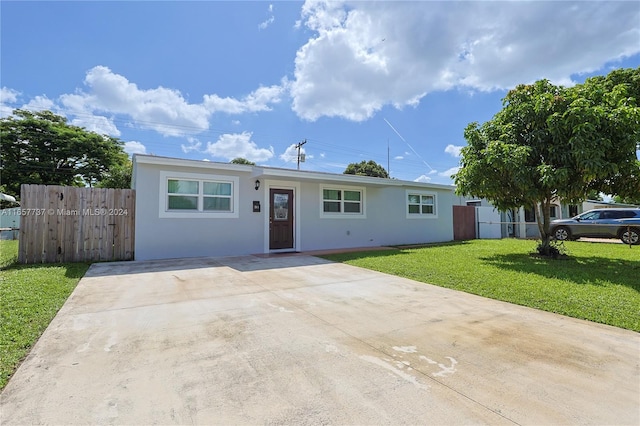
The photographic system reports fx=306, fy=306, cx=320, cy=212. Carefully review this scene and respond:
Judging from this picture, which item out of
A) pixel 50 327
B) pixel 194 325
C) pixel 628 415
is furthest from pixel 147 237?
pixel 628 415

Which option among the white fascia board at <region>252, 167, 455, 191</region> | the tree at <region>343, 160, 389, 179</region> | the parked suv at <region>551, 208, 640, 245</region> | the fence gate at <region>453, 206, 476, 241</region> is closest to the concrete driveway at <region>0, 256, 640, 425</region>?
the white fascia board at <region>252, 167, 455, 191</region>

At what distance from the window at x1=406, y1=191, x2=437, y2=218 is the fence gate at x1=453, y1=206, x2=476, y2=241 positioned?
173cm

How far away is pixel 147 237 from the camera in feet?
27.7

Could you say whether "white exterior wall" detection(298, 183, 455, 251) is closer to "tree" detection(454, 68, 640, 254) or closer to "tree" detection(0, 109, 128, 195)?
"tree" detection(454, 68, 640, 254)

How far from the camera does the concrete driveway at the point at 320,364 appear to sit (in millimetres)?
2014

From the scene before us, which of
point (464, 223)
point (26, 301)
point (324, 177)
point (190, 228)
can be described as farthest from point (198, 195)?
point (464, 223)

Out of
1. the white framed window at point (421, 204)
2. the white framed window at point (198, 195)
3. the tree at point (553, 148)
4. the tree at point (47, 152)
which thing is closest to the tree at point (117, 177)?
the tree at point (47, 152)

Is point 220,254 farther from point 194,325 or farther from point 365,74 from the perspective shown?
point 365,74

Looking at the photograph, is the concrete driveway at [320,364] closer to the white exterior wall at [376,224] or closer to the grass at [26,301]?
the grass at [26,301]

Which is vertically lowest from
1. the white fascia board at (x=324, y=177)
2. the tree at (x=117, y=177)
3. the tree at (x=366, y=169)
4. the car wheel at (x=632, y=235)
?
the car wheel at (x=632, y=235)

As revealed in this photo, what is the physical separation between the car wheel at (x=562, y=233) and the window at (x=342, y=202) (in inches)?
407

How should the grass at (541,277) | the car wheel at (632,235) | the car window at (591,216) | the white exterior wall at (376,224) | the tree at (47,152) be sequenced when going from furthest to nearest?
the tree at (47,152), the car window at (591,216), the car wheel at (632,235), the white exterior wall at (376,224), the grass at (541,277)

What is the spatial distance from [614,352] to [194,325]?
436 centimetres

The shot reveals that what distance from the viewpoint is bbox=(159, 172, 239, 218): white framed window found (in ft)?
28.6
